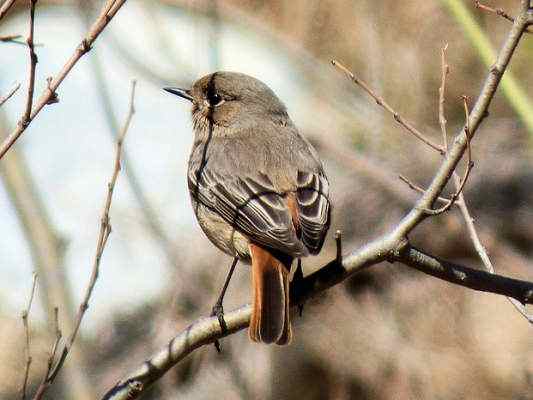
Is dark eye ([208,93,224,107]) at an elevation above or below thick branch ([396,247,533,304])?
below

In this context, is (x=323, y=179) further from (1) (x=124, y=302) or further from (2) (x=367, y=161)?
(1) (x=124, y=302)

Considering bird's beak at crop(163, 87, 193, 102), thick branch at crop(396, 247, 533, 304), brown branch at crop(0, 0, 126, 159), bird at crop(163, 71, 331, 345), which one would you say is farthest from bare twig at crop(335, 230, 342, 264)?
bird's beak at crop(163, 87, 193, 102)

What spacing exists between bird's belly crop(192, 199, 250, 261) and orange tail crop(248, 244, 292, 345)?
1.24 ft

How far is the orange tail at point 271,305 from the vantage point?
3963mm

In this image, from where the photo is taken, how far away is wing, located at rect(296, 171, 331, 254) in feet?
13.9

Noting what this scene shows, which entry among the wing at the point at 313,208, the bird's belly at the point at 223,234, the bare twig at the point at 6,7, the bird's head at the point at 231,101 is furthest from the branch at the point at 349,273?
the bird's head at the point at 231,101

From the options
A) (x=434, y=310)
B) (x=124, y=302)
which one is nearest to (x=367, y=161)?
(x=434, y=310)

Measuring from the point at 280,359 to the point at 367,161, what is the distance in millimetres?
1672

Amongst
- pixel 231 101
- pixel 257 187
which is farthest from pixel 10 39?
pixel 231 101

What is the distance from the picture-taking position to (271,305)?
400 cm

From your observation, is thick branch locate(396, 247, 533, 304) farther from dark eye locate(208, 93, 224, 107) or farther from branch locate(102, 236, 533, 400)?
dark eye locate(208, 93, 224, 107)

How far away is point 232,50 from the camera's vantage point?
812cm

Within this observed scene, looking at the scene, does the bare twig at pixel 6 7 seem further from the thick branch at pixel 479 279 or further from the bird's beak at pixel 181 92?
the bird's beak at pixel 181 92

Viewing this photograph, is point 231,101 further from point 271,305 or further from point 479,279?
point 479,279
